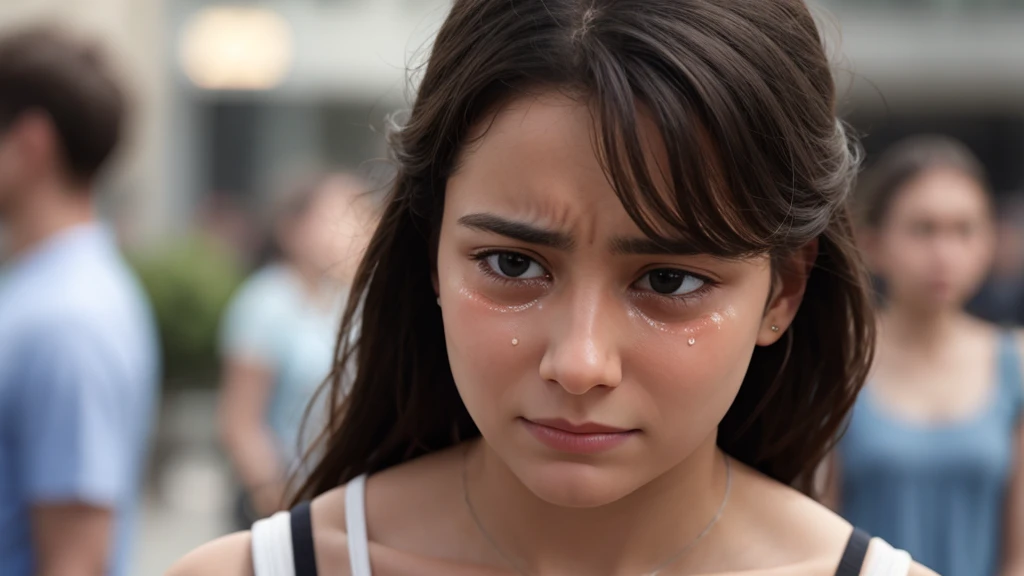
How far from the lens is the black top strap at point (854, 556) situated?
1913 millimetres

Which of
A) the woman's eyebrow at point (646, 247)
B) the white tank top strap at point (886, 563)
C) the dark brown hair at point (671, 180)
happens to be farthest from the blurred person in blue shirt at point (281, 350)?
the woman's eyebrow at point (646, 247)

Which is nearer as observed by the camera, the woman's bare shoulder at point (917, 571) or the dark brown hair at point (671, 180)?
the dark brown hair at point (671, 180)

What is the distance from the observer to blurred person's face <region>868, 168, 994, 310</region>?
4293mm

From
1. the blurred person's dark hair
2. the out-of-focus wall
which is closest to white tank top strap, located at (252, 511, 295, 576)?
the blurred person's dark hair

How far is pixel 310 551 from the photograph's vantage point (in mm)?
1954

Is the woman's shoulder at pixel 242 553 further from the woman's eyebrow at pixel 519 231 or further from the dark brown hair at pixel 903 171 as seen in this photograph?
the dark brown hair at pixel 903 171

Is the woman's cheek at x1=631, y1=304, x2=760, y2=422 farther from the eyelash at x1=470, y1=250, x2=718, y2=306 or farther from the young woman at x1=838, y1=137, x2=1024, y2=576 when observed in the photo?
the young woman at x1=838, y1=137, x2=1024, y2=576

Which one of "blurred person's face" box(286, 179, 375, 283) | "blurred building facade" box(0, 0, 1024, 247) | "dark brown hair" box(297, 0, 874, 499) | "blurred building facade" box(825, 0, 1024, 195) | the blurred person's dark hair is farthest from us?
"blurred building facade" box(825, 0, 1024, 195)

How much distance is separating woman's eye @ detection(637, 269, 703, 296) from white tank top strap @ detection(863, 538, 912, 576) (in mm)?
535

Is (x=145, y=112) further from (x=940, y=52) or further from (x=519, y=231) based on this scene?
(x=519, y=231)

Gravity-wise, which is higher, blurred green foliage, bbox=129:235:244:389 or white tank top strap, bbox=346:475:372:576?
white tank top strap, bbox=346:475:372:576

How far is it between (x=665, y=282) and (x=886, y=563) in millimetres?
575

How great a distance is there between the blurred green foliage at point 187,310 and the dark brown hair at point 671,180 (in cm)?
940

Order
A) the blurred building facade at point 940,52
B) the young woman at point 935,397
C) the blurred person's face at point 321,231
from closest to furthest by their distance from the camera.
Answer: the young woman at point 935,397 → the blurred person's face at point 321,231 → the blurred building facade at point 940,52
